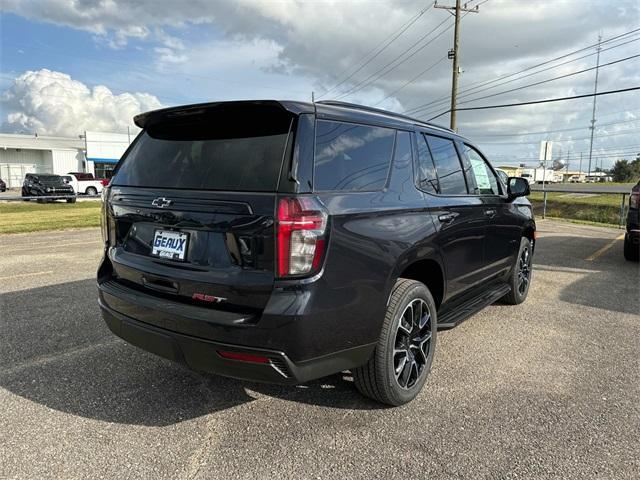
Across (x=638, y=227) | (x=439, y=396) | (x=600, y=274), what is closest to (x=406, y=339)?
(x=439, y=396)

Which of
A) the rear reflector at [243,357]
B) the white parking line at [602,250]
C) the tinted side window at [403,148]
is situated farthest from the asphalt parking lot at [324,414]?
the white parking line at [602,250]

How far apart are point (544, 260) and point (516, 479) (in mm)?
6931

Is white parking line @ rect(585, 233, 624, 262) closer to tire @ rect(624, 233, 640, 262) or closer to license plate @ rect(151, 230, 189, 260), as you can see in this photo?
tire @ rect(624, 233, 640, 262)

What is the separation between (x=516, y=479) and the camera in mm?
2406

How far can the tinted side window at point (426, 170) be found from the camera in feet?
11.3

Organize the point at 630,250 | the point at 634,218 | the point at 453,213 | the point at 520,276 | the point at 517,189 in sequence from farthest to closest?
the point at 630,250
the point at 634,218
the point at 520,276
the point at 517,189
the point at 453,213

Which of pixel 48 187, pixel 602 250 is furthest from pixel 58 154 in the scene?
pixel 602 250

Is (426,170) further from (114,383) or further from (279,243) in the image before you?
(114,383)

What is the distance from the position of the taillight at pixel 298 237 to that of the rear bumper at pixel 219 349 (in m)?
0.36

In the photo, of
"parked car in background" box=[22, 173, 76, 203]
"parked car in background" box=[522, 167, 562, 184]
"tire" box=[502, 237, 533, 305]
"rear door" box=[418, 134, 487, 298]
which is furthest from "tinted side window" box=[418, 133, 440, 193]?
"parked car in background" box=[22, 173, 76, 203]

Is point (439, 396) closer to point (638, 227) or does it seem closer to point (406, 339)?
point (406, 339)

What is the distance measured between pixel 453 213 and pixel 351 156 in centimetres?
123

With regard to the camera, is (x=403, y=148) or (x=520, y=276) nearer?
(x=403, y=148)

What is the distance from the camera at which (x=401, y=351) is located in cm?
310
